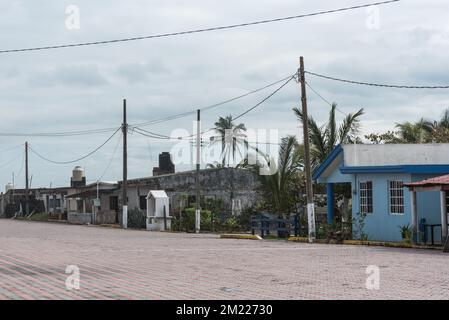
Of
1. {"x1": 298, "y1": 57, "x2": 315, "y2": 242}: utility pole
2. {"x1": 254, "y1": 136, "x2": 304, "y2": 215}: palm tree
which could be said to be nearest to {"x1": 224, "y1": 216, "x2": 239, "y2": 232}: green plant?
{"x1": 254, "y1": 136, "x2": 304, "y2": 215}: palm tree

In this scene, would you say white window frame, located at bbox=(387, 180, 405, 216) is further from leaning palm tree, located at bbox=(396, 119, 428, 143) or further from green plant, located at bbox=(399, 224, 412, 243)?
leaning palm tree, located at bbox=(396, 119, 428, 143)

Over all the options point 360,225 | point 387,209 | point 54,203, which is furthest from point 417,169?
point 54,203

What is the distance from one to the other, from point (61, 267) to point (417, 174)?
48.3 feet

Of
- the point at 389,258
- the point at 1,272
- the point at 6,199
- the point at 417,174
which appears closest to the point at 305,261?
the point at 389,258

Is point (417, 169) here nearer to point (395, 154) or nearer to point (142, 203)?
point (395, 154)

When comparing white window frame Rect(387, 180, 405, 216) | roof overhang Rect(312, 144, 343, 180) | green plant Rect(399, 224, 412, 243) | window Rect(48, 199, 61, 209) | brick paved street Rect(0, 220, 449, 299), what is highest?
roof overhang Rect(312, 144, 343, 180)

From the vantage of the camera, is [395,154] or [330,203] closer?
[395,154]

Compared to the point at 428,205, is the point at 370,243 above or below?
below

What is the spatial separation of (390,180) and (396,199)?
2.43 feet

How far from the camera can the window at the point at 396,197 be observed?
27344 millimetres

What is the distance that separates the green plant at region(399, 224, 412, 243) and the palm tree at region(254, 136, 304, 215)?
8.74 metres

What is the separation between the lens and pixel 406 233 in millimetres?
25938

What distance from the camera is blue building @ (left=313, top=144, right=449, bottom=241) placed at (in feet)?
87.6

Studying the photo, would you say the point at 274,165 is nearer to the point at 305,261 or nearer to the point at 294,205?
the point at 294,205
